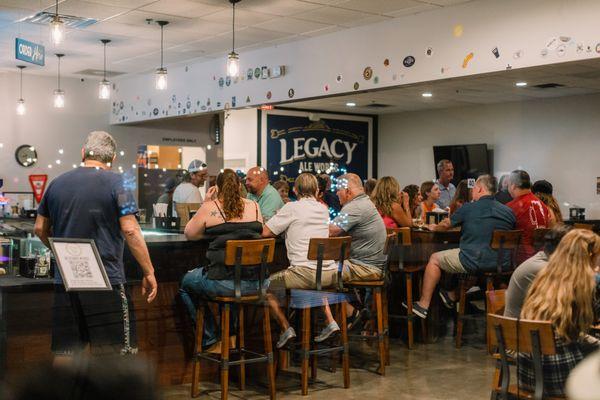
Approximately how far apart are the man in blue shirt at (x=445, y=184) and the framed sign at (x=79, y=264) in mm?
5943

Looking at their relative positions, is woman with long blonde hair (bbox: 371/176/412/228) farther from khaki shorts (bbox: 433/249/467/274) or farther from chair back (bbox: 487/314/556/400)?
chair back (bbox: 487/314/556/400)

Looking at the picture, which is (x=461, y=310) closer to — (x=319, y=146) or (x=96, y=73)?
(x=319, y=146)

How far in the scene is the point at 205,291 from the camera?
190 inches

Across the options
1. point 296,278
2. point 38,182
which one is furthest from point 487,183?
point 38,182

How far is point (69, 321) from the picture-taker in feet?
12.5

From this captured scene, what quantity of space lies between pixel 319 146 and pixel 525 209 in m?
4.60

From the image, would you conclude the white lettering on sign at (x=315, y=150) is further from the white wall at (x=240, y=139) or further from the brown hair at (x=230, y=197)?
the brown hair at (x=230, y=197)

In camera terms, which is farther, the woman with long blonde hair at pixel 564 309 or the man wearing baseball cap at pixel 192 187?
the man wearing baseball cap at pixel 192 187

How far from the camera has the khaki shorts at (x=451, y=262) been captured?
6.53 metres

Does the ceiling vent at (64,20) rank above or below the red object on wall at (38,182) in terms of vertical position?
above

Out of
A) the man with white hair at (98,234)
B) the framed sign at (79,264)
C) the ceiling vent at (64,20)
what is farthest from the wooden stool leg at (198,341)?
the ceiling vent at (64,20)

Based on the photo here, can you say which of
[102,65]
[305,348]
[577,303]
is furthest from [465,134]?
[577,303]

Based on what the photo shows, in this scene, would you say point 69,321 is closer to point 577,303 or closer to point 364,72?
point 577,303

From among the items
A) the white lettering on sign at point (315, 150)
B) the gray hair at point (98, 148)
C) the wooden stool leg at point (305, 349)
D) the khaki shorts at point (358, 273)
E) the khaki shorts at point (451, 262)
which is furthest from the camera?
the white lettering on sign at point (315, 150)
